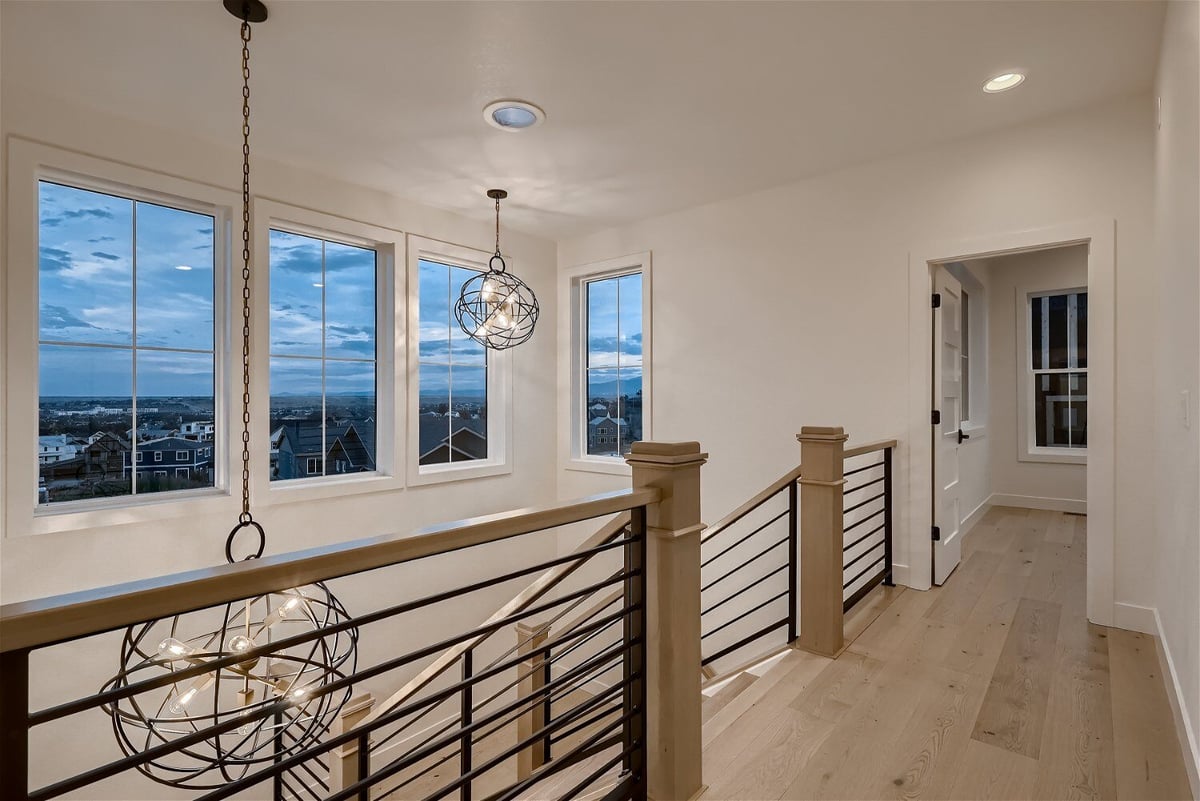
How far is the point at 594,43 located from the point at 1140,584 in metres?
3.34

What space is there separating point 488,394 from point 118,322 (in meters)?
2.39

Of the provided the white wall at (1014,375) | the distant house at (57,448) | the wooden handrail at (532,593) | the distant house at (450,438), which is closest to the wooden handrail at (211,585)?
the wooden handrail at (532,593)

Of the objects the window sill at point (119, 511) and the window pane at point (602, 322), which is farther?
the window pane at point (602, 322)

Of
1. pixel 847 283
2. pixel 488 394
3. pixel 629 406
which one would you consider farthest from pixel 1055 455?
pixel 488 394

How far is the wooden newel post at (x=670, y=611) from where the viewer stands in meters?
1.59

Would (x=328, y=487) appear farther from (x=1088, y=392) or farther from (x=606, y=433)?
(x=1088, y=392)

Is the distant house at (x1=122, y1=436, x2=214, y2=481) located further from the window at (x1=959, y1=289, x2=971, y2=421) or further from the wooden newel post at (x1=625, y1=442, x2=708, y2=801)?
the window at (x1=959, y1=289, x2=971, y2=421)

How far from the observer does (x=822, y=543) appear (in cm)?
256

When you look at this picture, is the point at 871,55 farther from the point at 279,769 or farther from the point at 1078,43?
the point at 279,769

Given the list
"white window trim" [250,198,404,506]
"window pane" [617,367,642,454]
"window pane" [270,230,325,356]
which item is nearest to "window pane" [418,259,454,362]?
"white window trim" [250,198,404,506]

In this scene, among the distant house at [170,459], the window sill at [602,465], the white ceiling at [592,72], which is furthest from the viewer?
the window sill at [602,465]

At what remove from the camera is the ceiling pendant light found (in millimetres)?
4043

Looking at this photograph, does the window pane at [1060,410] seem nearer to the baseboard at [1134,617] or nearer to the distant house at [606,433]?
the baseboard at [1134,617]

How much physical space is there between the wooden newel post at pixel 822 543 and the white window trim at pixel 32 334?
302 cm
